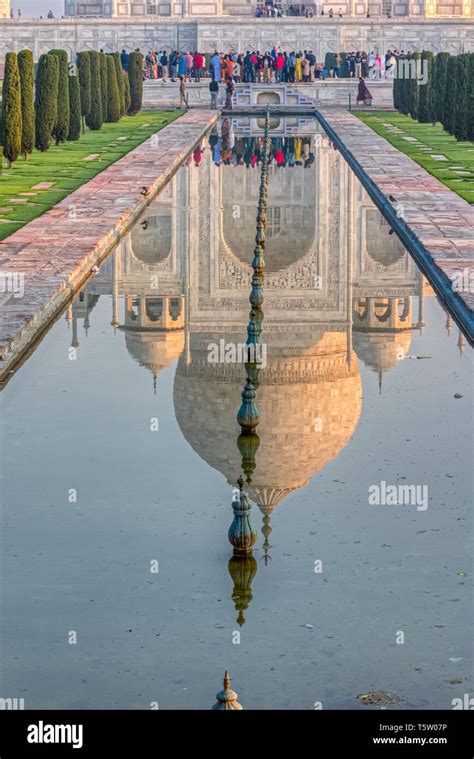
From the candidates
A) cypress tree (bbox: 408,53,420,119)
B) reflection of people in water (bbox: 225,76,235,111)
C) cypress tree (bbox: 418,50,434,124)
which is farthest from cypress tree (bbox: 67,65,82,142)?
reflection of people in water (bbox: 225,76,235,111)

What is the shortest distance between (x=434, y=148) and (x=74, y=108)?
25.3 ft

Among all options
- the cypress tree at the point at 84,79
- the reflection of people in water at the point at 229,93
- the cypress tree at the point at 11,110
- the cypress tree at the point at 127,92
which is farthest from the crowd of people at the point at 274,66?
the cypress tree at the point at 11,110

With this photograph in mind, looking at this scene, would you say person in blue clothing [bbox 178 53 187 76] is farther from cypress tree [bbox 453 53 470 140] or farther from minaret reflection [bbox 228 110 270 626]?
minaret reflection [bbox 228 110 270 626]

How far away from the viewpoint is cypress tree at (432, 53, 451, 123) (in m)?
36.8

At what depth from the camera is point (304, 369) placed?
1222cm

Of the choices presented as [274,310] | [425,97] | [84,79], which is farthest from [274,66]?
[274,310]

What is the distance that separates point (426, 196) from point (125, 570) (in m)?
15.8

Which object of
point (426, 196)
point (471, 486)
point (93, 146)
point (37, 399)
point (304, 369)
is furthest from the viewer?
point (93, 146)

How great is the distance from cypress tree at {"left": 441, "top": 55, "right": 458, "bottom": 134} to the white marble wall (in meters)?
28.2

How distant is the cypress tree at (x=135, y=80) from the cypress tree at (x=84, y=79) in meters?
6.91

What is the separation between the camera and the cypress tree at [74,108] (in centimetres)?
3344

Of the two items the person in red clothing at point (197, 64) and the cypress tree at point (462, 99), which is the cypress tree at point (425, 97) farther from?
the person in red clothing at point (197, 64)
